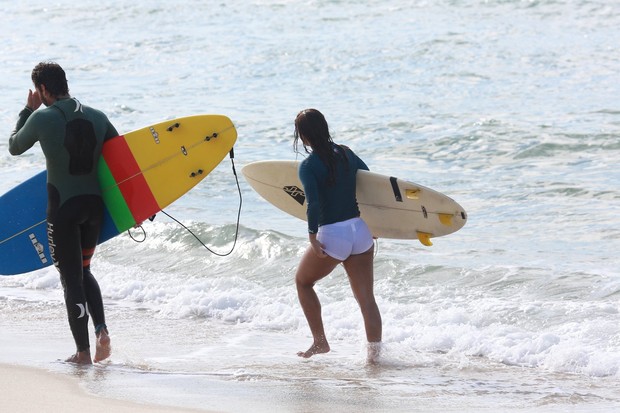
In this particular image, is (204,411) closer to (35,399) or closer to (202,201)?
(35,399)

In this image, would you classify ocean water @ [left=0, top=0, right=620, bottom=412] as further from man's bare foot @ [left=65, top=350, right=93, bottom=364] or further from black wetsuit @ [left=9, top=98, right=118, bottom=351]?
black wetsuit @ [left=9, top=98, right=118, bottom=351]

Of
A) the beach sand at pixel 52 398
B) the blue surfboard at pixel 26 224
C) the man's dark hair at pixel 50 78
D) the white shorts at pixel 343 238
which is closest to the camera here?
the beach sand at pixel 52 398

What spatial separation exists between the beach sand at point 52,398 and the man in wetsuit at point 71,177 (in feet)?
1.61

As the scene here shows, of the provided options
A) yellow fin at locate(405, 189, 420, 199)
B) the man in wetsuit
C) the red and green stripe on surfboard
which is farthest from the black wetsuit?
yellow fin at locate(405, 189, 420, 199)

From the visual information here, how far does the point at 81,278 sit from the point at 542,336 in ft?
8.65

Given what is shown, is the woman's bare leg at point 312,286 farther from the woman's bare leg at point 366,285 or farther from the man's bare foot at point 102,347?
the man's bare foot at point 102,347

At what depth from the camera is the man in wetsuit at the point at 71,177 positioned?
4.98 meters

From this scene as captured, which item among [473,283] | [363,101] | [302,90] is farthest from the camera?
[302,90]

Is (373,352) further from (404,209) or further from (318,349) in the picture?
(404,209)

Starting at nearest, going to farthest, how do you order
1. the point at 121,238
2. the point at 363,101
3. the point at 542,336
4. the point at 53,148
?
1. the point at 53,148
2. the point at 542,336
3. the point at 121,238
4. the point at 363,101

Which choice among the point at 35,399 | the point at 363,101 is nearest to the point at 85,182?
the point at 35,399

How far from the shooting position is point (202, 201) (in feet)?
35.9

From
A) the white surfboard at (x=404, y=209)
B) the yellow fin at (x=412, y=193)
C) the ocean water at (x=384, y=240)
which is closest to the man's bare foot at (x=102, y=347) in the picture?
the ocean water at (x=384, y=240)

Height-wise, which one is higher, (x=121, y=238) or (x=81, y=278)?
(x=81, y=278)
